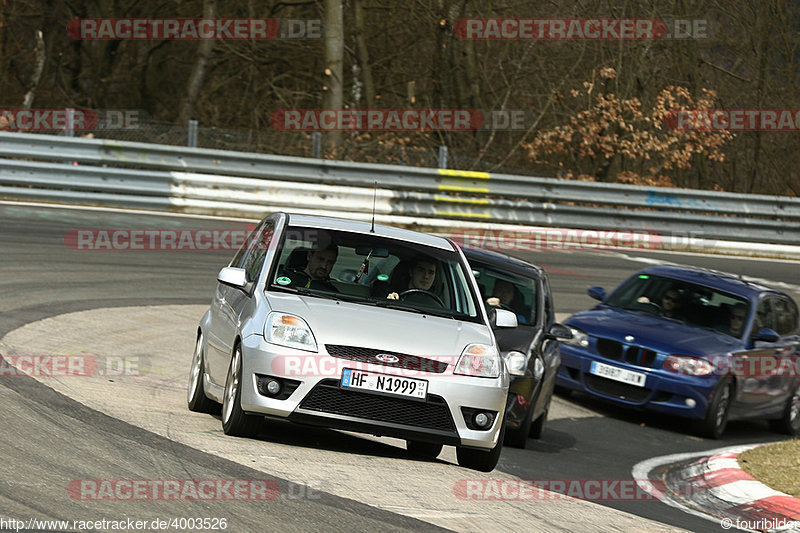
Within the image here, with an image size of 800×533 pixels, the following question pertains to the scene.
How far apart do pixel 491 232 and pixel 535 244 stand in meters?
0.93

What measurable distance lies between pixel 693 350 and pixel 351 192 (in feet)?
30.9

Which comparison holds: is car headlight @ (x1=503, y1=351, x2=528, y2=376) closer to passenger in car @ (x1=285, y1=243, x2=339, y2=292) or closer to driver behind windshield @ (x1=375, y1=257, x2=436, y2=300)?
driver behind windshield @ (x1=375, y1=257, x2=436, y2=300)

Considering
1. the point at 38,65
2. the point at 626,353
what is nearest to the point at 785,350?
the point at 626,353

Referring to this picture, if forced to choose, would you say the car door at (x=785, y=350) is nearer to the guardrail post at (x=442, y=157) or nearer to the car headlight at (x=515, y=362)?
the car headlight at (x=515, y=362)

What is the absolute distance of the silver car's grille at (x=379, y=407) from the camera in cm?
714

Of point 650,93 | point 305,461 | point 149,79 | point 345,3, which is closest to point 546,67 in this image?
point 650,93

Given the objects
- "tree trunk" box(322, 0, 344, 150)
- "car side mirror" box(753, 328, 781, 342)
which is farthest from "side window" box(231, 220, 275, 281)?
"tree trunk" box(322, 0, 344, 150)

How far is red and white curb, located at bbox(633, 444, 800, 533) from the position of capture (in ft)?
27.3

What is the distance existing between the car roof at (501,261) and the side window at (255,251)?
313 centimetres

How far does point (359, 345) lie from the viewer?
7.21m

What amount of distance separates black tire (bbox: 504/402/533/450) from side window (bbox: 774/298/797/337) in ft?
16.7

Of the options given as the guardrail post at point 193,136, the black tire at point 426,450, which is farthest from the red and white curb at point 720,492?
the guardrail post at point 193,136

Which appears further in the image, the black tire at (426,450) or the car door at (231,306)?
the black tire at (426,450)

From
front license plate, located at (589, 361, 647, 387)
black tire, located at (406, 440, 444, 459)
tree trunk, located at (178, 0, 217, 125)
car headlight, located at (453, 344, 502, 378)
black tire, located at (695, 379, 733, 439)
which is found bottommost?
black tire, located at (695, 379, 733, 439)
